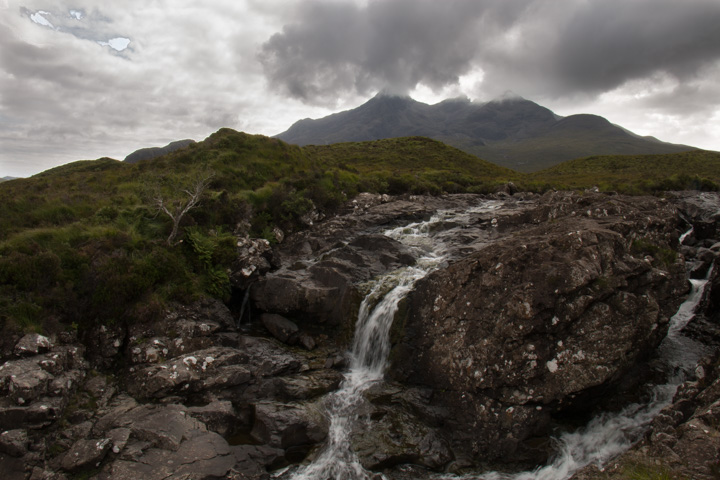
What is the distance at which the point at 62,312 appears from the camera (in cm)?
1348

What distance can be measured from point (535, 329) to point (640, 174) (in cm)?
8301

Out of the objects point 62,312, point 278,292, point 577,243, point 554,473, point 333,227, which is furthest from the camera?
point 333,227

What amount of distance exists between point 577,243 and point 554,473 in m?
7.31

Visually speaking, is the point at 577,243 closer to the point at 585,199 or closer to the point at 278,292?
the point at 585,199

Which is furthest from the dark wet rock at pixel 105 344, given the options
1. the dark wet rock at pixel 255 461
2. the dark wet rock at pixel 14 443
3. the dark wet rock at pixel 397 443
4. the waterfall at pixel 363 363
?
the dark wet rock at pixel 397 443

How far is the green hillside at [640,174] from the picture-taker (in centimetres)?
4628

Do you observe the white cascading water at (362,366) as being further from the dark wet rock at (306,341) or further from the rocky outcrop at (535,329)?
the dark wet rock at (306,341)

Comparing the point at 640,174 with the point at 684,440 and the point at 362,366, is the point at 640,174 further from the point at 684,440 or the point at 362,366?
the point at 684,440

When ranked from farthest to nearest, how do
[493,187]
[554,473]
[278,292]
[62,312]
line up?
[493,187] < [278,292] < [62,312] < [554,473]

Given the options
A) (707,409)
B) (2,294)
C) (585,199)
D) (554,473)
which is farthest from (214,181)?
(707,409)

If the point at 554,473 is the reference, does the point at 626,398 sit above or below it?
above

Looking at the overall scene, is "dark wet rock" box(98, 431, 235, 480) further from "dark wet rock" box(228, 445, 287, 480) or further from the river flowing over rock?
"dark wet rock" box(228, 445, 287, 480)

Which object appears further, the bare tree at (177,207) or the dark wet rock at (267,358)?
the bare tree at (177,207)

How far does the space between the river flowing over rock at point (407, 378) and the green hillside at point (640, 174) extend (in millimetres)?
40375
